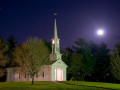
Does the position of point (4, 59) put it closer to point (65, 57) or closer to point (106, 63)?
point (65, 57)

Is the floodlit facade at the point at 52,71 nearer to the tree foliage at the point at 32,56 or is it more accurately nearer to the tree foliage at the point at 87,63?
the tree foliage at the point at 32,56

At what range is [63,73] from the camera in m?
46.5

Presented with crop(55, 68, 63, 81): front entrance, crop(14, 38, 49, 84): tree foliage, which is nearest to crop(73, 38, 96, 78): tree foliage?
crop(55, 68, 63, 81): front entrance

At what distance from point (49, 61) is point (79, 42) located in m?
21.0

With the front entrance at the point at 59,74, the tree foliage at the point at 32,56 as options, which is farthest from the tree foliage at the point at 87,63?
the tree foliage at the point at 32,56

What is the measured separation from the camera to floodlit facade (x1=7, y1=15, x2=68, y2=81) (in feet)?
143

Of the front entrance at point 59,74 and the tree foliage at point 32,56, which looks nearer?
the tree foliage at point 32,56

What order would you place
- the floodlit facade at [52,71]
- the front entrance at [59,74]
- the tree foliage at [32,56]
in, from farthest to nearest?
the front entrance at [59,74], the floodlit facade at [52,71], the tree foliage at [32,56]

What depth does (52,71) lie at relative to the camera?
1711 inches

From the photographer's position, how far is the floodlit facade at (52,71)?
4360 cm

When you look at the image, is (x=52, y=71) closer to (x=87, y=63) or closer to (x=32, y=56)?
(x=32, y=56)

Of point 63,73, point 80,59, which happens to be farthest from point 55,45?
point 80,59

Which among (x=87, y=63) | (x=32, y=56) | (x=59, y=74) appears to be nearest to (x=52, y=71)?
(x=59, y=74)

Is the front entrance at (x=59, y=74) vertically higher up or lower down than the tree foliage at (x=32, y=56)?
lower down
